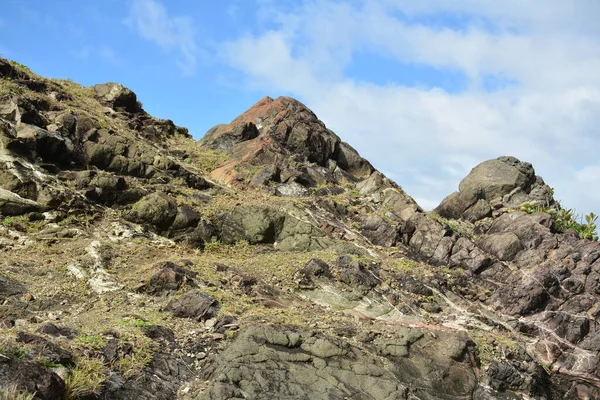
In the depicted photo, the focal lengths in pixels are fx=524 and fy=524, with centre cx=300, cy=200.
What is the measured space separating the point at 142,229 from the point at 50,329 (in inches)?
280

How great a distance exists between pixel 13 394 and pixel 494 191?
21189 mm

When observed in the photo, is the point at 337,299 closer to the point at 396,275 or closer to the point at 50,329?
the point at 396,275

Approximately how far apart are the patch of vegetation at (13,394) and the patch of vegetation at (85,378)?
752 mm

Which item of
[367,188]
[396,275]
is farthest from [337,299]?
[367,188]

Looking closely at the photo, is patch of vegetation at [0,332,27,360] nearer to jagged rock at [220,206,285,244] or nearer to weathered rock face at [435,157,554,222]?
jagged rock at [220,206,285,244]

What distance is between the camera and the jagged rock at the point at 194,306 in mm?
10820

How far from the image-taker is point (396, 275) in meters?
15.3

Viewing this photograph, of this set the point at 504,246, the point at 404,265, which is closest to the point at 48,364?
the point at 404,265

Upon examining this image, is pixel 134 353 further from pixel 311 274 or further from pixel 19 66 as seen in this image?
pixel 19 66

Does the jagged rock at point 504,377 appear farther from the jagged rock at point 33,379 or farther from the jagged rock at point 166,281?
the jagged rock at point 33,379

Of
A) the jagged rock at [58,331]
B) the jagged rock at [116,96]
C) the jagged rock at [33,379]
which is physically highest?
the jagged rock at [116,96]

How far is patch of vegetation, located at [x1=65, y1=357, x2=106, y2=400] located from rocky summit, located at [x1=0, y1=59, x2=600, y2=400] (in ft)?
0.11

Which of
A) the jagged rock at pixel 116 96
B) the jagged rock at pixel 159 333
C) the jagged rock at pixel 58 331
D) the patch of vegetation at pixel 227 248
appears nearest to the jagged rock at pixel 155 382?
the jagged rock at pixel 159 333

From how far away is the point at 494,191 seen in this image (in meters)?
23.4
